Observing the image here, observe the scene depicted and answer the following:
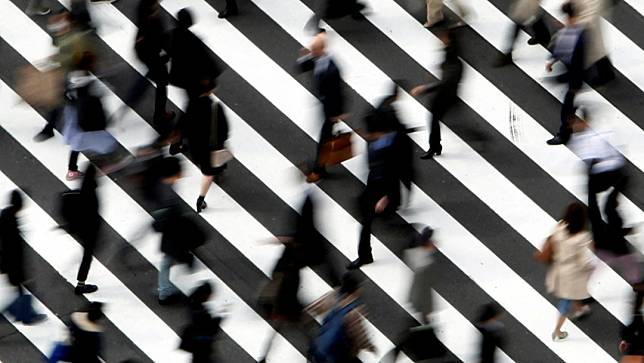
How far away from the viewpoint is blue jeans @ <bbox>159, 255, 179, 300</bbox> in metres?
18.0

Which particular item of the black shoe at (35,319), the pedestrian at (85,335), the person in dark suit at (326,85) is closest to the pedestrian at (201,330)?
the pedestrian at (85,335)

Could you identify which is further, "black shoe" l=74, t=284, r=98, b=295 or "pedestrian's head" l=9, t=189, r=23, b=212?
"black shoe" l=74, t=284, r=98, b=295

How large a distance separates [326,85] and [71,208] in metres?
3.03

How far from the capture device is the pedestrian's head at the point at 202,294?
55.0 ft

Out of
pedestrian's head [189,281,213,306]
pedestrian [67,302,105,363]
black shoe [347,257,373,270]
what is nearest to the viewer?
pedestrian [67,302,105,363]

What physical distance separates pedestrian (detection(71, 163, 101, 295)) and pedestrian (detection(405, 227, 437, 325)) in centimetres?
316

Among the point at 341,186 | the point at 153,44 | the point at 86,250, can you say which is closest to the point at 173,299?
the point at 86,250

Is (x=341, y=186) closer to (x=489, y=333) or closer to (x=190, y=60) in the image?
(x=190, y=60)

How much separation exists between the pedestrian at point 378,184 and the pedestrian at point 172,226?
180 cm

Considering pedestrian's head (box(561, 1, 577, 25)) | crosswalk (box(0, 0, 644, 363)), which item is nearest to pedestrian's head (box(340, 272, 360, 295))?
crosswalk (box(0, 0, 644, 363))

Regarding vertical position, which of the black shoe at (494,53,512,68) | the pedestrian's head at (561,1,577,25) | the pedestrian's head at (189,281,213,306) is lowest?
the pedestrian's head at (189,281,213,306)

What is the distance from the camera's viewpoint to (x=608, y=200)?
18.4 meters

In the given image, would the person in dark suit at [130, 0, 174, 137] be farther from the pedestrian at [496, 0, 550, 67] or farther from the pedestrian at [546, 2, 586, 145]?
the pedestrian at [546, 2, 586, 145]

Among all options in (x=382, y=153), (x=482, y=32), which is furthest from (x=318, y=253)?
(x=482, y=32)
